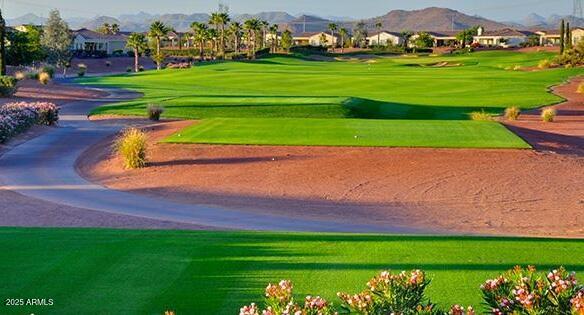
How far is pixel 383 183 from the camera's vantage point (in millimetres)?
22172

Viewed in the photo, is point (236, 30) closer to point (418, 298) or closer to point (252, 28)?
point (252, 28)

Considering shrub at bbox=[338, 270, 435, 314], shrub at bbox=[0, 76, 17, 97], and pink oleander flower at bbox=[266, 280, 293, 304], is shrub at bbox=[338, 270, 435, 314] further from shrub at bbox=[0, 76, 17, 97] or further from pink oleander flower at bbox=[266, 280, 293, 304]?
shrub at bbox=[0, 76, 17, 97]

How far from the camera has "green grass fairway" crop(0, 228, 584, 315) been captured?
970cm

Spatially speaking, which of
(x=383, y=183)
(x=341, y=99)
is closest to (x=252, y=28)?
(x=341, y=99)

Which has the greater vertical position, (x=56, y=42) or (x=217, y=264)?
(x=56, y=42)

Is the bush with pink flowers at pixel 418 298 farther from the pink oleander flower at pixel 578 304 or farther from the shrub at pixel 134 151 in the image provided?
the shrub at pixel 134 151

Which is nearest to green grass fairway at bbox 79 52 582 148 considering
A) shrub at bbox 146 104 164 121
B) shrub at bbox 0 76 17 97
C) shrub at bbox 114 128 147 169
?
shrub at bbox 146 104 164 121

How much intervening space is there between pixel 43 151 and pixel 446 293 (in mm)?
22103

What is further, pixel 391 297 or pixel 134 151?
pixel 134 151

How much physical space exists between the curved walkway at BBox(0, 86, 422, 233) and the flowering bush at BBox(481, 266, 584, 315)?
34.8ft

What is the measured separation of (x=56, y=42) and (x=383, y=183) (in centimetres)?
8933

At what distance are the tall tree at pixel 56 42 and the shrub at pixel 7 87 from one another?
54.3m

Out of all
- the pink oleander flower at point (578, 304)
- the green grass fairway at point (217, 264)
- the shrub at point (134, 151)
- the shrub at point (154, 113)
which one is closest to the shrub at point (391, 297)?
the pink oleander flower at point (578, 304)

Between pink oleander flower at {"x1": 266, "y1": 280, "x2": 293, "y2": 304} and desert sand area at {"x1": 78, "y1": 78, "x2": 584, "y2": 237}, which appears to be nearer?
pink oleander flower at {"x1": 266, "y1": 280, "x2": 293, "y2": 304}
